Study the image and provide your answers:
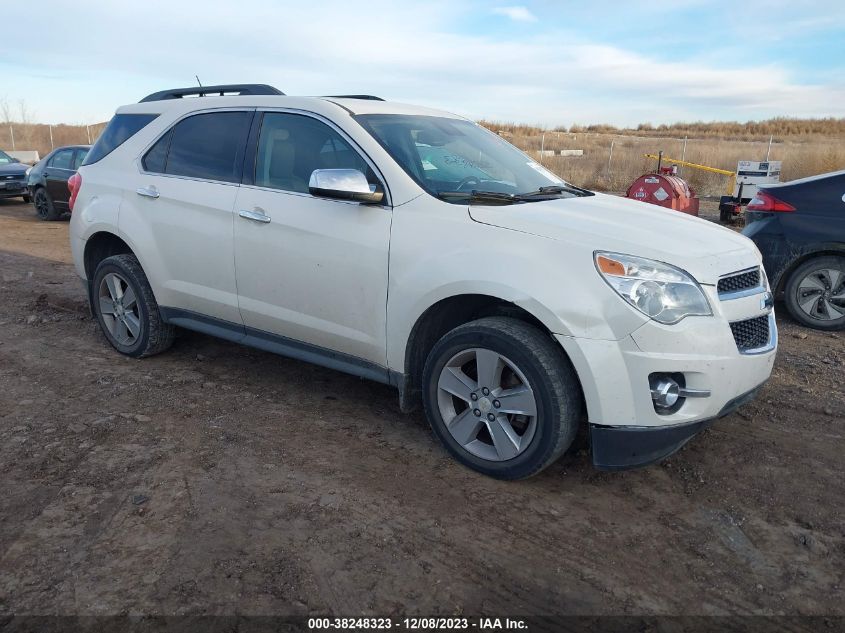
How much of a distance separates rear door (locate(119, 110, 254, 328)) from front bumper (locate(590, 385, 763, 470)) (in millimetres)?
2467

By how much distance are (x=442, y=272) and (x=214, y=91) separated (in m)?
2.69

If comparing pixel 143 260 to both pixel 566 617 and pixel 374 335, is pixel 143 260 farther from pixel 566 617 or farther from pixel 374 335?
pixel 566 617

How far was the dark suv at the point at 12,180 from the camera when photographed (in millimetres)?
16500

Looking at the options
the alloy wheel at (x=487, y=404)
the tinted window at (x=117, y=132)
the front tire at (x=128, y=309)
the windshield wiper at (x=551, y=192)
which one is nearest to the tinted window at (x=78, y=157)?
the tinted window at (x=117, y=132)

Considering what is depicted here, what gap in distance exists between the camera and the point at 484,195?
12.4ft

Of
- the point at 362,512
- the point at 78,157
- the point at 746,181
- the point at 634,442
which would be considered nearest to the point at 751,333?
the point at 634,442

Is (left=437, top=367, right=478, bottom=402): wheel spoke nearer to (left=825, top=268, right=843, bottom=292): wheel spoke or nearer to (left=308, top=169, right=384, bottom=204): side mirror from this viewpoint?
(left=308, top=169, right=384, bottom=204): side mirror

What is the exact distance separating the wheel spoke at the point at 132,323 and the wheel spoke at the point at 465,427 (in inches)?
112

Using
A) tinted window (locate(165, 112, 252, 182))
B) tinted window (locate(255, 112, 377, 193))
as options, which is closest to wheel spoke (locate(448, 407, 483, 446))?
tinted window (locate(255, 112, 377, 193))

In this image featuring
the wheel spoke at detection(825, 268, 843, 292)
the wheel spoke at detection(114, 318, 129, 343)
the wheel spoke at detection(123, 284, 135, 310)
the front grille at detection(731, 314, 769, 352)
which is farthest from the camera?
the wheel spoke at detection(825, 268, 843, 292)

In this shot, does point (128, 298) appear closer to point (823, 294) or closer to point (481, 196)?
point (481, 196)

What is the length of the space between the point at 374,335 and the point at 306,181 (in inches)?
40.8

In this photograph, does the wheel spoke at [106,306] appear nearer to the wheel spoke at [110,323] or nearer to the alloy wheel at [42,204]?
the wheel spoke at [110,323]

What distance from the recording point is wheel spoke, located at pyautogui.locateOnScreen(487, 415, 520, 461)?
3396 mm
